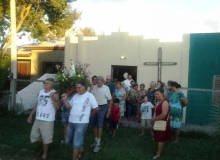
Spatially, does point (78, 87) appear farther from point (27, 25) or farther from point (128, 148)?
point (27, 25)

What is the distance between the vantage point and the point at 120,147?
24.5 feet

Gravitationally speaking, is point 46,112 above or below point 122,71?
below

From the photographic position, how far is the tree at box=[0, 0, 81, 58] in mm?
15641

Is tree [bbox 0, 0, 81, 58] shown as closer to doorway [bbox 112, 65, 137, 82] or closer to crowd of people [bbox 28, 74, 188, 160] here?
doorway [bbox 112, 65, 137, 82]

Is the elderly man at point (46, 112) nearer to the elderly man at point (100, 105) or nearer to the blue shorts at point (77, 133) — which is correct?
the blue shorts at point (77, 133)

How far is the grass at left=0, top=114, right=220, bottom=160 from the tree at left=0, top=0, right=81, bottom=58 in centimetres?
822

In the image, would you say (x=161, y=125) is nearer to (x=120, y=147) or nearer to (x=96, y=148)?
(x=120, y=147)

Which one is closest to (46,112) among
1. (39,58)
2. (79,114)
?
(79,114)

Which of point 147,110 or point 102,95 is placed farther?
point 147,110

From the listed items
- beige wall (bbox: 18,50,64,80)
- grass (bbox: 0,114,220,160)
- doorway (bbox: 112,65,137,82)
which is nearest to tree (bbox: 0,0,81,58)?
beige wall (bbox: 18,50,64,80)

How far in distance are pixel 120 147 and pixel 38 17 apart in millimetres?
10930

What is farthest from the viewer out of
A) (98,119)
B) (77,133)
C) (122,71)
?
(122,71)

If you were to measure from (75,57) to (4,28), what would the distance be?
5.03m

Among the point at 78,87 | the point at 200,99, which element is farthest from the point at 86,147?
the point at 200,99
